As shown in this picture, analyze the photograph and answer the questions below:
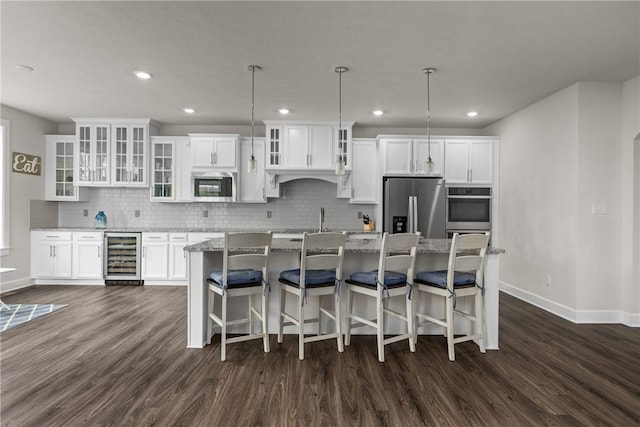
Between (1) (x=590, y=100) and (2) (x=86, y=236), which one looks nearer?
(1) (x=590, y=100)

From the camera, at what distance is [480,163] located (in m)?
5.76

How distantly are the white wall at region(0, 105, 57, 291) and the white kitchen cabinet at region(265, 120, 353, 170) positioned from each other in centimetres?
365

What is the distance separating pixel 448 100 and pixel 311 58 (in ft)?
7.07

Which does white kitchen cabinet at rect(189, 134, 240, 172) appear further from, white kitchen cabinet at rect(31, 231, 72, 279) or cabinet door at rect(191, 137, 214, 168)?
white kitchen cabinet at rect(31, 231, 72, 279)

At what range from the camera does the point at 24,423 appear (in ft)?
6.73

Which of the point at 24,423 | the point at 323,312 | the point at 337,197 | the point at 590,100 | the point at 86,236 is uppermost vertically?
the point at 590,100

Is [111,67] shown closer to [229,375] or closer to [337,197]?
[229,375]

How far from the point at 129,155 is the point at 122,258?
1649 millimetres

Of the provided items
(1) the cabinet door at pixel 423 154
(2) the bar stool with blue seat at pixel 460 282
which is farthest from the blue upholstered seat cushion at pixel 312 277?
(1) the cabinet door at pixel 423 154

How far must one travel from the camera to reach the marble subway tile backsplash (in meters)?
6.27

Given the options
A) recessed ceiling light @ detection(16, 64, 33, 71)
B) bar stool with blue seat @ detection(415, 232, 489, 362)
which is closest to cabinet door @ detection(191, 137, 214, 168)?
recessed ceiling light @ detection(16, 64, 33, 71)

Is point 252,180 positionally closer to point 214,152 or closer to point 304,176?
point 214,152

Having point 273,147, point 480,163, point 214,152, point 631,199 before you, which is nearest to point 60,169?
point 214,152

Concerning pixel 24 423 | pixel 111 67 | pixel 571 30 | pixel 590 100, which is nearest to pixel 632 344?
pixel 590 100
